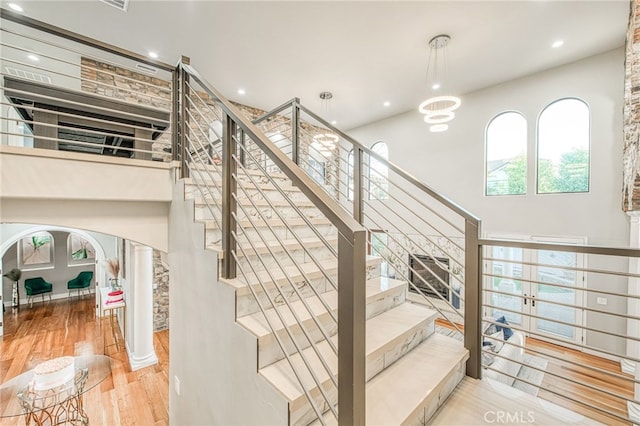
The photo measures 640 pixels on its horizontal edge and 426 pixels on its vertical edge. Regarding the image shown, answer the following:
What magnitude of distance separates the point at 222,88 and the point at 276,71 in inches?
56.6

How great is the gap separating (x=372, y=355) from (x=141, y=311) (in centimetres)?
456

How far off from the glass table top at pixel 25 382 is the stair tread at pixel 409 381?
3342 millimetres

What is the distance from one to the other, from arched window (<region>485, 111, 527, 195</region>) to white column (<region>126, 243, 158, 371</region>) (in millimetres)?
6746

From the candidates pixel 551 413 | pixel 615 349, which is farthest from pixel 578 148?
pixel 551 413

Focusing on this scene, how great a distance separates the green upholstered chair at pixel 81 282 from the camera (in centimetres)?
849

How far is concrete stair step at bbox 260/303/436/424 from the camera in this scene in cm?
115

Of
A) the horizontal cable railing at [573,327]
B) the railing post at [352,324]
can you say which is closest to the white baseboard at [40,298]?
the railing post at [352,324]

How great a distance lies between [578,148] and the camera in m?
4.59

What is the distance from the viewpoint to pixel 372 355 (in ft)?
4.61

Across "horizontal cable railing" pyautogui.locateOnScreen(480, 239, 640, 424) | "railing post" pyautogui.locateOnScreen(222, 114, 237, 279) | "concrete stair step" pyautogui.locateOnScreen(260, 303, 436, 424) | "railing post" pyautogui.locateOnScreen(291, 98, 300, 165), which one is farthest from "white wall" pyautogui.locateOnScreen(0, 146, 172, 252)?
"horizontal cable railing" pyautogui.locateOnScreen(480, 239, 640, 424)

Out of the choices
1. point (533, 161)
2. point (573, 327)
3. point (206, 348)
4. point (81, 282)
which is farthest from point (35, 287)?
point (533, 161)

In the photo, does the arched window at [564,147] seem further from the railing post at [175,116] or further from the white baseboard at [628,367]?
the railing post at [175,116]

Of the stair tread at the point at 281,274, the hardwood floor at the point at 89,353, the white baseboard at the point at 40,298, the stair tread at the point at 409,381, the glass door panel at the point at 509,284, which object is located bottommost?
the white baseboard at the point at 40,298

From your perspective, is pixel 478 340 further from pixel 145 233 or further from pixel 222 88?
pixel 222 88
